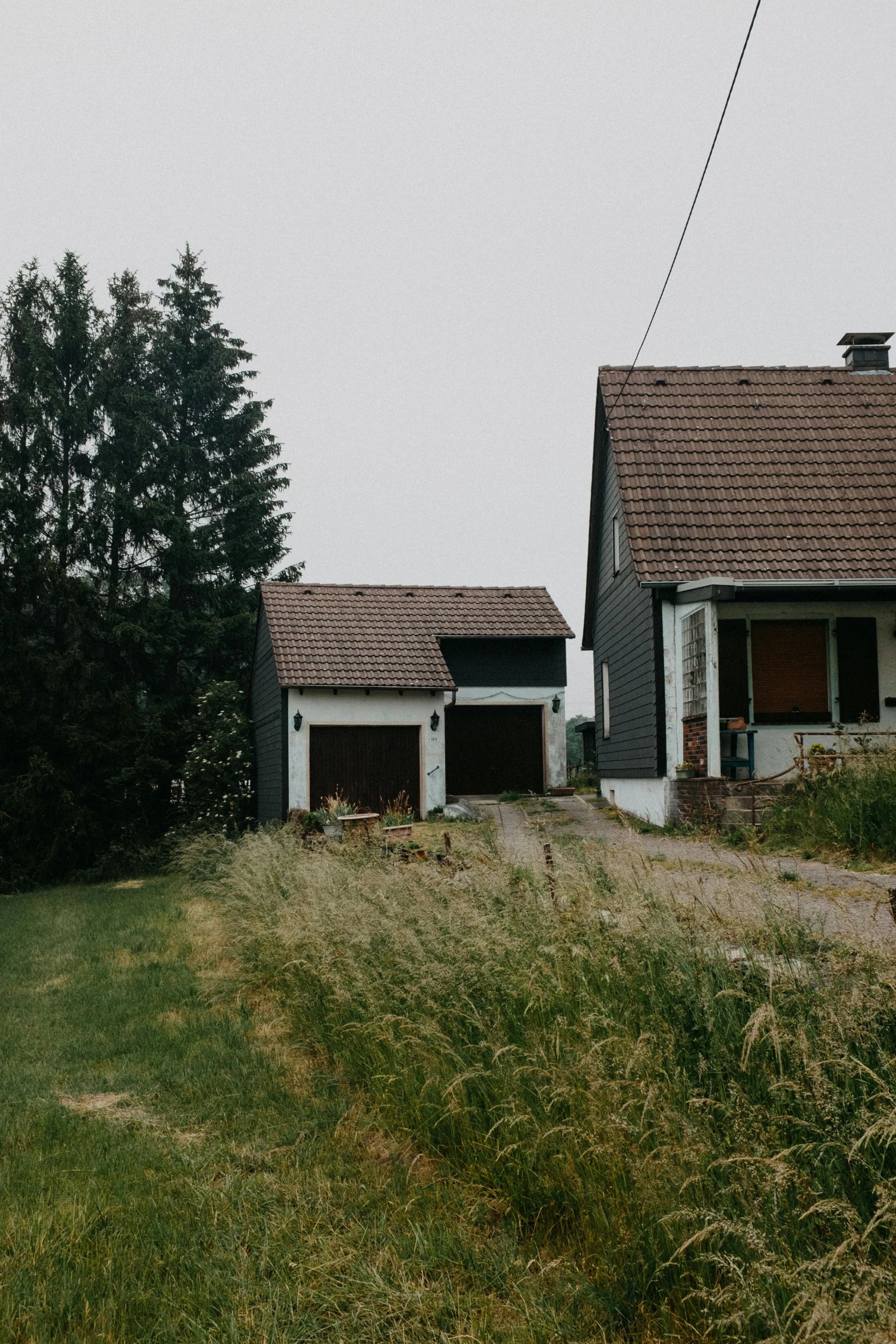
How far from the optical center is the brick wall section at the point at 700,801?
12.5 metres

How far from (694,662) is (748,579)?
4.26 ft

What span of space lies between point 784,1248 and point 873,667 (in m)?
12.7

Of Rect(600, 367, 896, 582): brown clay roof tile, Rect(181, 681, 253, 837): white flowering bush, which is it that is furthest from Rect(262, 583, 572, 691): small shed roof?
Rect(600, 367, 896, 582): brown clay roof tile

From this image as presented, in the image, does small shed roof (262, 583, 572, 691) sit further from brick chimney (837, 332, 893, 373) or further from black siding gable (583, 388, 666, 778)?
brick chimney (837, 332, 893, 373)

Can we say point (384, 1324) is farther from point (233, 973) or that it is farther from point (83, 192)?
point (83, 192)

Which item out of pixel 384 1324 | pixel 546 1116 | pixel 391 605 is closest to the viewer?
pixel 384 1324

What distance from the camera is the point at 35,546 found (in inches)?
1006

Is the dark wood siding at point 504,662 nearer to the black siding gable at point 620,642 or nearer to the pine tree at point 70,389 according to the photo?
the black siding gable at point 620,642

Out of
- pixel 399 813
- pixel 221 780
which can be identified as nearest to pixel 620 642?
pixel 399 813

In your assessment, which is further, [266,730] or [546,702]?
[546,702]

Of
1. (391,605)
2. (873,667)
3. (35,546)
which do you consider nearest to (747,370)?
(873,667)

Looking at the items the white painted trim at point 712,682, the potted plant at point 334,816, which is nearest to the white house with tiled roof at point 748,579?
the white painted trim at point 712,682

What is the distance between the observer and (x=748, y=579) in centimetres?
1332

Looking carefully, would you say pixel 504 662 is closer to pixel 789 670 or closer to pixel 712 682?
pixel 789 670
